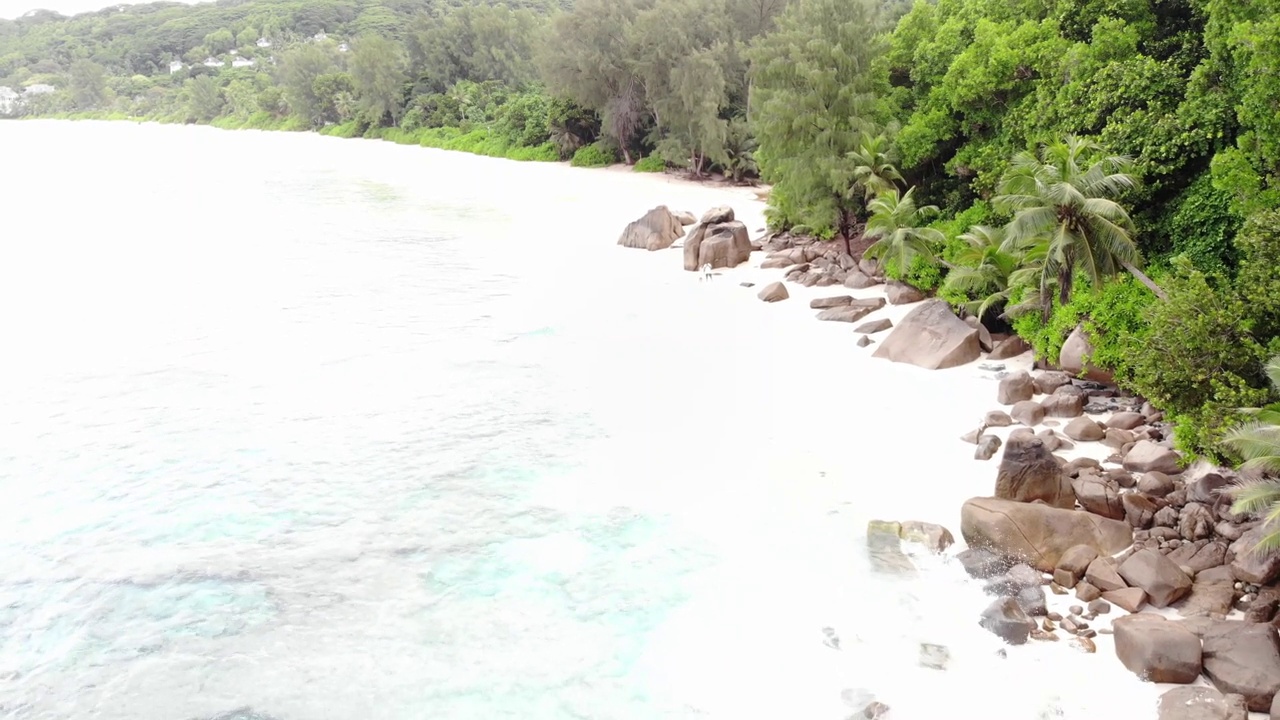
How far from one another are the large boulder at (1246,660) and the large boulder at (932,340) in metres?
12.3

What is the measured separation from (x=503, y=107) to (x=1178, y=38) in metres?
72.7

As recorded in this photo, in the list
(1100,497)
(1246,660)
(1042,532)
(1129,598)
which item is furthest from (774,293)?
(1246,660)

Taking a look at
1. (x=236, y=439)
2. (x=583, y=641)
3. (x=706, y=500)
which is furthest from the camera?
(x=236, y=439)

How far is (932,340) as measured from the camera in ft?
78.0

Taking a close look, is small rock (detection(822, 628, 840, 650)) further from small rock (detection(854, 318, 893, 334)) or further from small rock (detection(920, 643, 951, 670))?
small rock (detection(854, 318, 893, 334))

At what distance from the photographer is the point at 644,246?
134 ft

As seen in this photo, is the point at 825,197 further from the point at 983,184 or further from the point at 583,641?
the point at 583,641

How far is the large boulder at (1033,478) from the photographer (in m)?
15.3

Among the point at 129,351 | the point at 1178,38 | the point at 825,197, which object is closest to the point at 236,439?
the point at 129,351

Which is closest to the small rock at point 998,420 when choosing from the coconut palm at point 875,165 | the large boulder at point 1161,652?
the large boulder at point 1161,652

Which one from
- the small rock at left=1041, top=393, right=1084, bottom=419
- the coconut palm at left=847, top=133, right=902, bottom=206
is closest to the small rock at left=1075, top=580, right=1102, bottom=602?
the small rock at left=1041, top=393, right=1084, bottom=419

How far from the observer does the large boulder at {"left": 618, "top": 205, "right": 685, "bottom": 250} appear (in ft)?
134

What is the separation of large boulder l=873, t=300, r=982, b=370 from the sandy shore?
35cm

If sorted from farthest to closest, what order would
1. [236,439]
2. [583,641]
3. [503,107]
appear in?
1. [503,107]
2. [236,439]
3. [583,641]
